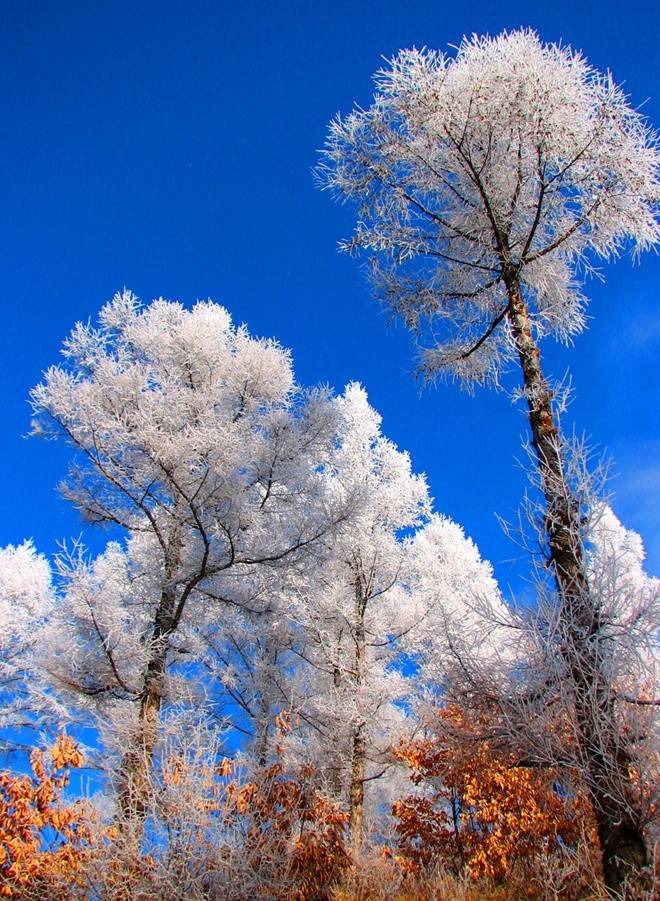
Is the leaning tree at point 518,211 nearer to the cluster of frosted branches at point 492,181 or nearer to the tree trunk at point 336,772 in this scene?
the cluster of frosted branches at point 492,181

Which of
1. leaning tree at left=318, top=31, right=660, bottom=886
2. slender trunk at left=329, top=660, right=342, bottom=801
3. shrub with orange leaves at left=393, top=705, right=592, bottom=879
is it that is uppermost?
leaning tree at left=318, top=31, right=660, bottom=886

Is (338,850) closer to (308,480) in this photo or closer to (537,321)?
(308,480)

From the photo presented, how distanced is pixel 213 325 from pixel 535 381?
517 cm

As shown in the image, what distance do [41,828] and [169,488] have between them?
376 centimetres

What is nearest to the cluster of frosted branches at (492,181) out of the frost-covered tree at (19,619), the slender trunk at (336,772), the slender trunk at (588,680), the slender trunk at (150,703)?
the slender trunk at (588,680)

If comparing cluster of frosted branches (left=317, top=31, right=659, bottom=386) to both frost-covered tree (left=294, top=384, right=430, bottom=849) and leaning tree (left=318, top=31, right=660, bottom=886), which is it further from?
frost-covered tree (left=294, top=384, right=430, bottom=849)

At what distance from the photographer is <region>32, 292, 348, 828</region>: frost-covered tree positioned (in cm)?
663

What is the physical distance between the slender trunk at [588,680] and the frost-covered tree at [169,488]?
334 cm

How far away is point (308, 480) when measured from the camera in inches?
324

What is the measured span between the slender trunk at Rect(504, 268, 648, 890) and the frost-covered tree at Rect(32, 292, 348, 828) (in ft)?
11.0

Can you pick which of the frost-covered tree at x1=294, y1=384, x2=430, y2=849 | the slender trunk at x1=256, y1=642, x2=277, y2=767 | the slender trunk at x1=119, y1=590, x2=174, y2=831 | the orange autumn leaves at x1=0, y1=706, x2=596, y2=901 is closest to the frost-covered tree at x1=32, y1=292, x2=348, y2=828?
the slender trunk at x1=119, y1=590, x2=174, y2=831

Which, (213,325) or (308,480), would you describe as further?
(213,325)

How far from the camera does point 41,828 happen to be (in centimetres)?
508

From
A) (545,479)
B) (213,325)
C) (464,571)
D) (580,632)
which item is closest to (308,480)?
→ (213,325)
